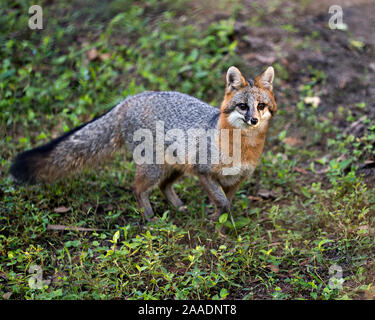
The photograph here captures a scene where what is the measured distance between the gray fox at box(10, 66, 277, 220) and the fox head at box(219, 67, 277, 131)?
0.03 ft

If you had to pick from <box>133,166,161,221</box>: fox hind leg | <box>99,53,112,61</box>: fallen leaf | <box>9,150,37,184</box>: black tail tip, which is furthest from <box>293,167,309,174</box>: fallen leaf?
<box>99,53,112,61</box>: fallen leaf

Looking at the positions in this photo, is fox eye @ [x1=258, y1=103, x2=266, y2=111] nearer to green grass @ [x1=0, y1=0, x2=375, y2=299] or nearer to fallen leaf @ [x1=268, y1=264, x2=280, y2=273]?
green grass @ [x1=0, y1=0, x2=375, y2=299]

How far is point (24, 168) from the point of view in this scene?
17.1 feet

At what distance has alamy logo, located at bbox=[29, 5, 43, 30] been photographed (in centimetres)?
837

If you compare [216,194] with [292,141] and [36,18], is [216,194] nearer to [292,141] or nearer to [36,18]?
[292,141]

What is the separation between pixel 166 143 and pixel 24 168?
1609mm

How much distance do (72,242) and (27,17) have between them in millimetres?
5454

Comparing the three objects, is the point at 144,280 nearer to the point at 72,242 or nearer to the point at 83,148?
the point at 72,242

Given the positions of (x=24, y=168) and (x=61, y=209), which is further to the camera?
(x=61, y=209)

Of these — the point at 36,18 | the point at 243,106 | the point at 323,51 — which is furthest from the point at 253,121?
the point at 36,18

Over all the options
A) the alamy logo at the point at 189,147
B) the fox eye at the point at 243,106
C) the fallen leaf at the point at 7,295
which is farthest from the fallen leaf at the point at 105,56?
the fallen leaf at the point at 7,295
